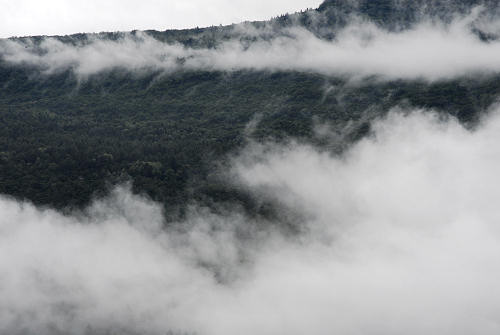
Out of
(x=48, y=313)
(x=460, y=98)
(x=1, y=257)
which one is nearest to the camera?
(x=48, y=313)

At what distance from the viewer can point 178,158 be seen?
176m

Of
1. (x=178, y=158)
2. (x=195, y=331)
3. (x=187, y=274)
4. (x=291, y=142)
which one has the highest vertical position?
(x=291, y=142)

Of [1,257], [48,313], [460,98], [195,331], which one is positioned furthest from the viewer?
[460,98]

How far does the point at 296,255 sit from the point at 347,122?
169ft

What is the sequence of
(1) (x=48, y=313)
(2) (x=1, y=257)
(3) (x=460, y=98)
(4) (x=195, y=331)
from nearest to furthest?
(1) (x=48, y=313), (4) (x=195, y=331), (2) (x=1, y=257), (3) (x=460, y=98)

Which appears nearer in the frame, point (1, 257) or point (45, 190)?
point (45, 190)

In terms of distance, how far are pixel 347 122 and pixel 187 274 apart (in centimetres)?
7750

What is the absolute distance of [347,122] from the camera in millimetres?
198000

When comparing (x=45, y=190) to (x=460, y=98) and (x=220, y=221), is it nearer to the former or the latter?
(x=220, y=221)

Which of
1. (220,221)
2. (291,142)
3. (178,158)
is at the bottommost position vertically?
(220,221)

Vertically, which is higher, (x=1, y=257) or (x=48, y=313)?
(x=1, y=257)

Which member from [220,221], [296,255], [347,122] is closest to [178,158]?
[220,221]

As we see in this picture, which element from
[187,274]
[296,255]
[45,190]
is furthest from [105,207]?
[296,255]

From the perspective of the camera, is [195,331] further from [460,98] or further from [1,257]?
[460,98]
